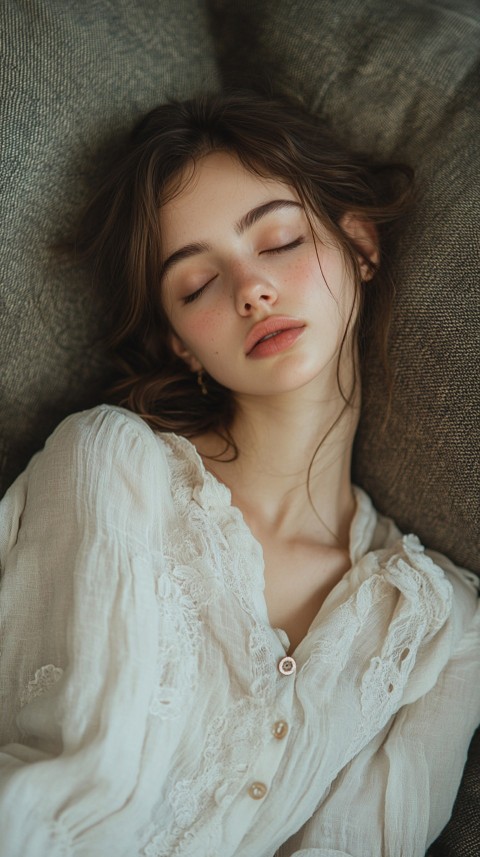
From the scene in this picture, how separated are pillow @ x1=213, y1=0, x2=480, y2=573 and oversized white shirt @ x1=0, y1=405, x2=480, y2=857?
213 millimetres

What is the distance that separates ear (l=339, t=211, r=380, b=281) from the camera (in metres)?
1.65

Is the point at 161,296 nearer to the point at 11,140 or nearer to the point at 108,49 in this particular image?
the point at 11,140

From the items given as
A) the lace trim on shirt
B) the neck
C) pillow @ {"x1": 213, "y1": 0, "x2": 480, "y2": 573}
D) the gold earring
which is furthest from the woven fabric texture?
the lace trim on shirt

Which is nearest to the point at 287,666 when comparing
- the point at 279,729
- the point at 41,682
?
the point at 279,729

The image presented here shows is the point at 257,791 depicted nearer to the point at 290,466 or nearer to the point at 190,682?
the point at 190,682

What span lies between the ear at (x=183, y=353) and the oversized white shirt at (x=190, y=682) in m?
0.29

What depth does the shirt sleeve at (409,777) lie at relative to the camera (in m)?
1.36

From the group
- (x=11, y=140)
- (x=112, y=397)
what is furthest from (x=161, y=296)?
(x=11, y=140)

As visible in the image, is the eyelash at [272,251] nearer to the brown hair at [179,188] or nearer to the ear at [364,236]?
the brown hair at [179,188]

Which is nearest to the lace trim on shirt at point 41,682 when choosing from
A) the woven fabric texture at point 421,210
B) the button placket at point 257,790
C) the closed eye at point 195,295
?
the button placket at point 257,790

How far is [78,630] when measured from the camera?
121 centimetres

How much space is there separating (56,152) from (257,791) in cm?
138

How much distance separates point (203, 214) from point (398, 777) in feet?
4.04

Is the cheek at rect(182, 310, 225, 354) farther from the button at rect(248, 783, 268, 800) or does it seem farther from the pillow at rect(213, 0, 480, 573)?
the button at rect(248, 783, 268, 800)
